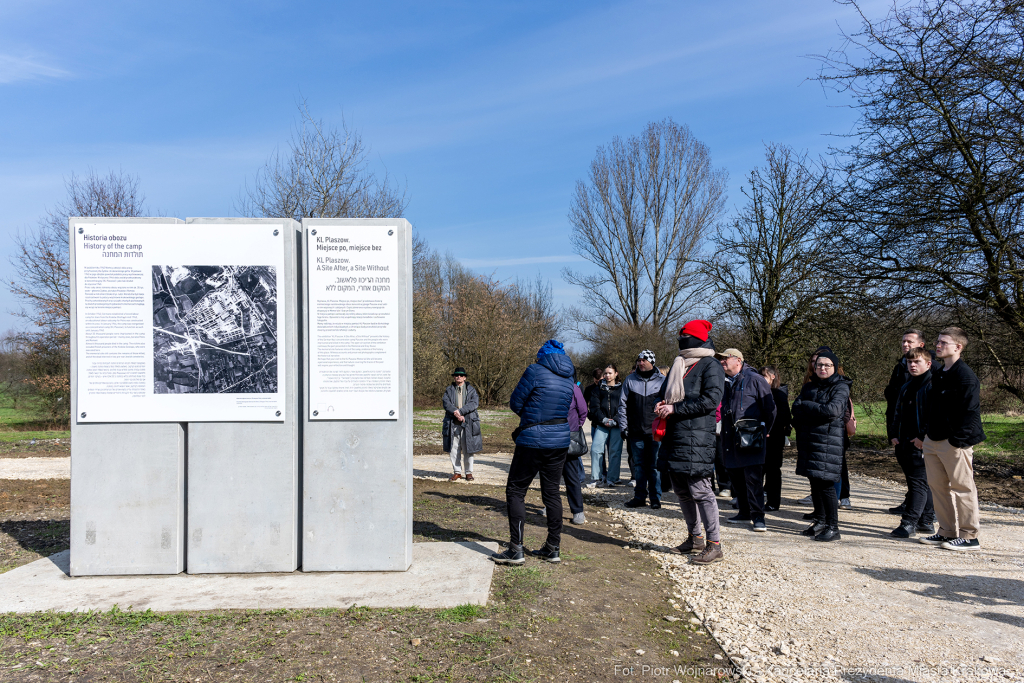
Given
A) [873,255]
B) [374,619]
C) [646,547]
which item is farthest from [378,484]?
[873,255]

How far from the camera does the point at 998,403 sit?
14.1m

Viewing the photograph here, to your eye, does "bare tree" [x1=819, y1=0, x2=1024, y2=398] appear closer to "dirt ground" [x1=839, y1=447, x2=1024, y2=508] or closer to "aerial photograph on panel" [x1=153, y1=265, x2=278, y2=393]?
"dirt ground" [x1=839, y1=447, x2=1024, y2=508]

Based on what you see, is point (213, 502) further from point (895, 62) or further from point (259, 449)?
point (895, 62)

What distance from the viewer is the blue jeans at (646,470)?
29.4 feet

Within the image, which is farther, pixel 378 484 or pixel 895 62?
pixel 895 62

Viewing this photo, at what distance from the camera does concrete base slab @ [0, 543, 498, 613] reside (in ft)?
15.0

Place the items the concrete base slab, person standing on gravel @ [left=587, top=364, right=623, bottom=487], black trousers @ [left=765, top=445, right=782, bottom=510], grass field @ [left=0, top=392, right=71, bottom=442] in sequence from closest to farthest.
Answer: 1. the concrete base slab
2. black trousers @ [left=765, top=445, right=782, bottom=510]
3. person standing on gravel @ [left=587, top=364, right=623, bottom=487]
4. grass field @ [left=0, top=392, right=71, bottom=442]

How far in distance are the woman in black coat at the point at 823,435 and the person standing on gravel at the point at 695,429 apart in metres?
1.40

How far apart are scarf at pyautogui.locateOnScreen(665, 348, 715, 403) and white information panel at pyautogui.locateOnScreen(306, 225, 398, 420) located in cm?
252

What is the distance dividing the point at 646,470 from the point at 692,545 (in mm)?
2600

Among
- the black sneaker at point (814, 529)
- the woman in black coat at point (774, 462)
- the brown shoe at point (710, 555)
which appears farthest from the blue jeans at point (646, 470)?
the brown shoe at point (710, 555)

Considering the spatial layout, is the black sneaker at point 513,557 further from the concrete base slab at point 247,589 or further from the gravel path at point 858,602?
the gravel path at point 858,602

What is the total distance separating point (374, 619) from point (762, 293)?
1867 centimetres

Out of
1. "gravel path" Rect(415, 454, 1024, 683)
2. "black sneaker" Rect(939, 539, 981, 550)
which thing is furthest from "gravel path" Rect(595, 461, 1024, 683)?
"black sneaker" Rect(939, 539, 981, 550)
